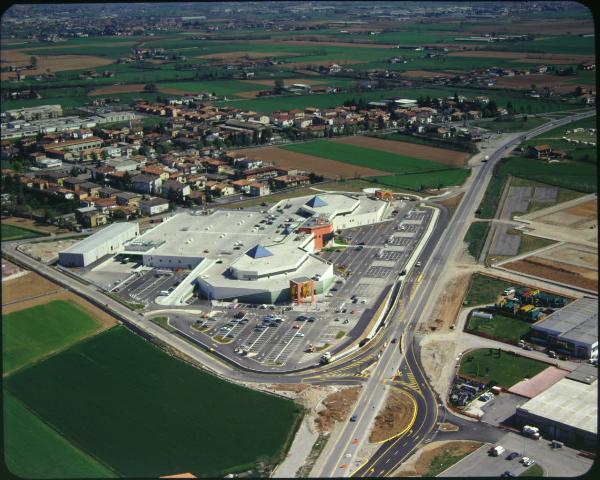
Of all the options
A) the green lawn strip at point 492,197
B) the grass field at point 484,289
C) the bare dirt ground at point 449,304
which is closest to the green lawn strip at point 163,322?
the bare dirt ground at point 449,304

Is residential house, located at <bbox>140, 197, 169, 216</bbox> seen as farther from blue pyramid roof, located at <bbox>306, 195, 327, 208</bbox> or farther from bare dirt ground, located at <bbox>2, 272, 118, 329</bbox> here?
bare dirt ground, located at <bbox>2, 272, 118, 329</bbox>

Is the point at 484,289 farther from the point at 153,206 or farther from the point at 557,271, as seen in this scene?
the point at 153,206

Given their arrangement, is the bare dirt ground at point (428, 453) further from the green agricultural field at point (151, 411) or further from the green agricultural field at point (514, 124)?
the green agricultural field at point (514, 124)

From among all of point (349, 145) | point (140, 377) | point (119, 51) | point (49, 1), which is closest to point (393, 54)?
point (119, 51)

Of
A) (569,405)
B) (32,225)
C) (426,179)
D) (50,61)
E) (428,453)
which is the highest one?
(50,61)

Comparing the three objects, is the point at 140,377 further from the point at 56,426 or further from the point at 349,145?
the point at 349,145

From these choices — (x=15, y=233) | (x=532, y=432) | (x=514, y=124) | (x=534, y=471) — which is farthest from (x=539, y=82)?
(x=534, y=471)

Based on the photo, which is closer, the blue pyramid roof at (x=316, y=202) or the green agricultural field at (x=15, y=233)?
the green agricultural field at (x=15, y=233)
